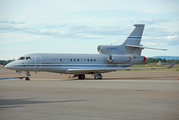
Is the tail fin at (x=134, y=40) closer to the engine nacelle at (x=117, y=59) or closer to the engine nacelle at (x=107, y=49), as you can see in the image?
the engine nacelle at (x=107, y=49)

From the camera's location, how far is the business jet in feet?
108

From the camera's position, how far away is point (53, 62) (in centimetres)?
3381

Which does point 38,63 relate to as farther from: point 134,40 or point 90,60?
point 134,40

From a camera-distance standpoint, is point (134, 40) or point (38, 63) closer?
point (38, 63)

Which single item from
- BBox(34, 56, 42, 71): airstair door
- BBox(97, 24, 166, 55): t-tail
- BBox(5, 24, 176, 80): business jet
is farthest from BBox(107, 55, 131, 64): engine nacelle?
BBox(34, 56, 42, 71): airstair door

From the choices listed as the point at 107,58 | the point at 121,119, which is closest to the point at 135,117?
the point at 121,119

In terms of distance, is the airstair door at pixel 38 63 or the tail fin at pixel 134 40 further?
the tail fin at pixel 134 40

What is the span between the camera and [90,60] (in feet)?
122

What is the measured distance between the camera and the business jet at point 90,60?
108ft

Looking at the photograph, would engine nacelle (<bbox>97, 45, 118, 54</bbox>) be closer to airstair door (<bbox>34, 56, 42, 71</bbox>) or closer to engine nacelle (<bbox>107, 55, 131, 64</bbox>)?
engine nacelle (<bbox>107, 55, 131, 64</bbox>)

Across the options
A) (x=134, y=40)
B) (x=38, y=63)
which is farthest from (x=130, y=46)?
(x=38, y=63)

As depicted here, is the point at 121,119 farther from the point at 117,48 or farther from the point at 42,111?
the point at 117,48

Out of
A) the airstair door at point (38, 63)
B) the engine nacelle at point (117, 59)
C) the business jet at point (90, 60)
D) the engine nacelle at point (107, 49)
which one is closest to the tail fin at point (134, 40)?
the business jet at point (90, 60)

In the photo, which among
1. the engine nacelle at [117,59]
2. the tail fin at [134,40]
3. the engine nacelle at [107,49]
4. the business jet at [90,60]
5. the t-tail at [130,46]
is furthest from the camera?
the tail fin at [134,40]
